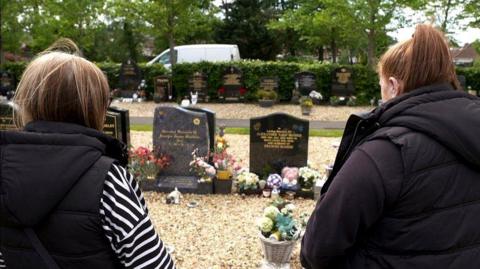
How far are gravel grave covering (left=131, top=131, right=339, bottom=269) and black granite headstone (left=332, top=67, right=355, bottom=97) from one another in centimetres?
1112

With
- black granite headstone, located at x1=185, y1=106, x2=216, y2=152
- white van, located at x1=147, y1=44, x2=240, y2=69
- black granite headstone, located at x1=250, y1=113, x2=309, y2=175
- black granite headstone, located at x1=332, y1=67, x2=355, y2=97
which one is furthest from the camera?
white van, located at x1=147, y1=44, x2=240, y2=69

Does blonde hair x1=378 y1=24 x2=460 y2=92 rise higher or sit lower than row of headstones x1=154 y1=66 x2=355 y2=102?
higher

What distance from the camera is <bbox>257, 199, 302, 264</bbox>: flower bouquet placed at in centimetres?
429

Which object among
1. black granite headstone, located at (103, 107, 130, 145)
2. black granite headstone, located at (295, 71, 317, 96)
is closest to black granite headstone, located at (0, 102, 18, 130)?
black granite headstone, located at (103, 107, 130, 145)

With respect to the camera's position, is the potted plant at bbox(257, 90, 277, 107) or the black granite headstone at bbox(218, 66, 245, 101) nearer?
the potted plant at bbox(257, 90, 277, 107)

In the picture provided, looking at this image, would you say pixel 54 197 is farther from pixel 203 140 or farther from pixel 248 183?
pixel 203 140

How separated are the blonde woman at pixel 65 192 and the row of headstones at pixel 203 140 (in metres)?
5.24

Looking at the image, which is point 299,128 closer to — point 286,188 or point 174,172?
point 286,188

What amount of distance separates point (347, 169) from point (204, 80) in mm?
16136

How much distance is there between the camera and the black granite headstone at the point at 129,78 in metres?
18.5

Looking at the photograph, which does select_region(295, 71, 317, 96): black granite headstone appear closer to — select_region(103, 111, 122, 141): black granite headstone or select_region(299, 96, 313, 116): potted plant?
select_region(299, 96, 313, 116): potted plant

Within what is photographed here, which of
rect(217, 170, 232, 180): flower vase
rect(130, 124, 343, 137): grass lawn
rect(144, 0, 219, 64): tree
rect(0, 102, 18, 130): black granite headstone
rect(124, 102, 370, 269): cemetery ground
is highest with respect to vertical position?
rect(144, 0, 219, 64): tree

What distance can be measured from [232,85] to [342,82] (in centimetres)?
410

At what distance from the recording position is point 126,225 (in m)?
1.56
